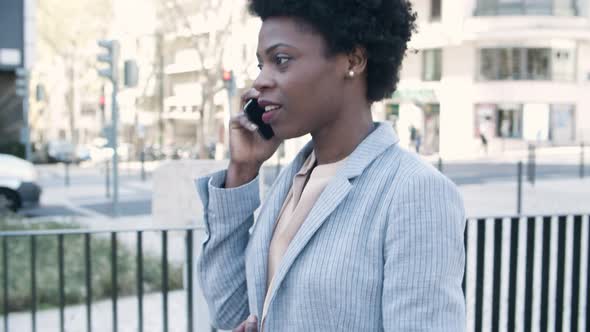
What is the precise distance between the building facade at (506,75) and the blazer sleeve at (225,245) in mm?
35454

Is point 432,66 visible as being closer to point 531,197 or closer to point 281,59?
point 531,197

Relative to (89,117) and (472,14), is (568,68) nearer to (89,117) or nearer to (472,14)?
(472,14)

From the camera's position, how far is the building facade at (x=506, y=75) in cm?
3716

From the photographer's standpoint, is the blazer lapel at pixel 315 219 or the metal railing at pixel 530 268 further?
the metal railing at pixel 530 268

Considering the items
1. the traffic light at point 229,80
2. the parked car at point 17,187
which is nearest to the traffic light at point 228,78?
the traffic light at point 229,80

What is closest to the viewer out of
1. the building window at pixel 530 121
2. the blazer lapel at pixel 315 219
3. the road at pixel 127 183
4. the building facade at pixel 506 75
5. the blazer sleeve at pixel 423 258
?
the blazer sleeve at pixel 423 258

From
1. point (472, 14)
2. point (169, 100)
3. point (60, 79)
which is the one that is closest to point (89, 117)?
point (169, 100)

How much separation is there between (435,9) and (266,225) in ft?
128

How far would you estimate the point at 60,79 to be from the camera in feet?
186

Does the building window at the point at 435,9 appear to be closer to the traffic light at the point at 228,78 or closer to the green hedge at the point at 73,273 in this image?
the traffic light at the point at 228,78

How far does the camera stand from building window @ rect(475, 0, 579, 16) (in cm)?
3750

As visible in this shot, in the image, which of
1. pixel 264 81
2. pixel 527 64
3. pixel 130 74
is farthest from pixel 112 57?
pixel 527 64

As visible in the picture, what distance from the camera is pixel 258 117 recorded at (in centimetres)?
178

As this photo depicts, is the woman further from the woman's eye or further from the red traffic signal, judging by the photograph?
the red traffic signal
